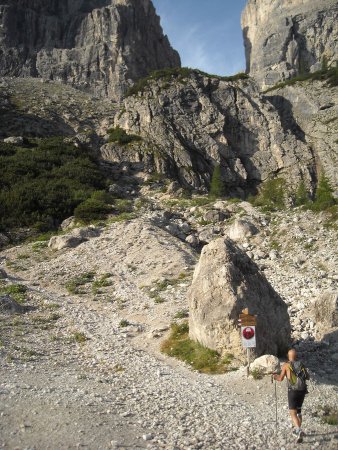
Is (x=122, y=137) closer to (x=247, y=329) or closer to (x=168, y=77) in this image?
(x=168, y=77)

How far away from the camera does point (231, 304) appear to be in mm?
10859

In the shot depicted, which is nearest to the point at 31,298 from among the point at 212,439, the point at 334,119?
the point at 212,439

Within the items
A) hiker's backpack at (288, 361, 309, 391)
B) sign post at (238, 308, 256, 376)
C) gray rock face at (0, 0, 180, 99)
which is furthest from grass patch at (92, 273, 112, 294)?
gray rock face at (0, 0, 180, 99)

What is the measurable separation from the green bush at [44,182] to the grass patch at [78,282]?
386 inches

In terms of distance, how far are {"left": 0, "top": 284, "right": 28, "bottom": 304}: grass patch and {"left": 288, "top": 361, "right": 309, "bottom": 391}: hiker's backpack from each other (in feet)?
41.6

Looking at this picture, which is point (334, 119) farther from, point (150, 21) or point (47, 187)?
point (150, 21)

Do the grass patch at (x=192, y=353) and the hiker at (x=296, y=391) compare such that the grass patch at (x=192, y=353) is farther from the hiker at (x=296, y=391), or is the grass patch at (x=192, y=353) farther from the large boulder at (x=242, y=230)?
the large boulder at (x=242, y=230)

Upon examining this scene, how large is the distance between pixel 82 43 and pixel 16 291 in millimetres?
107071

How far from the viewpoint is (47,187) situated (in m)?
33.9

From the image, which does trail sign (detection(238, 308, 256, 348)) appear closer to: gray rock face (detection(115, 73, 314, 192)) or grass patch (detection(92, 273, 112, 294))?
grass patch (detection(92, 273, 112, 294))

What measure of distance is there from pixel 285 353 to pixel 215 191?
38.2 meters

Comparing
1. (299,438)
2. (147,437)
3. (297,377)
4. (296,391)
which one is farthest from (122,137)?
(299,438)

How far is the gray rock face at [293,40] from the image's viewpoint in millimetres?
116188

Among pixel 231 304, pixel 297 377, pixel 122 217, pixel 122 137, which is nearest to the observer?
pixel 297 377
